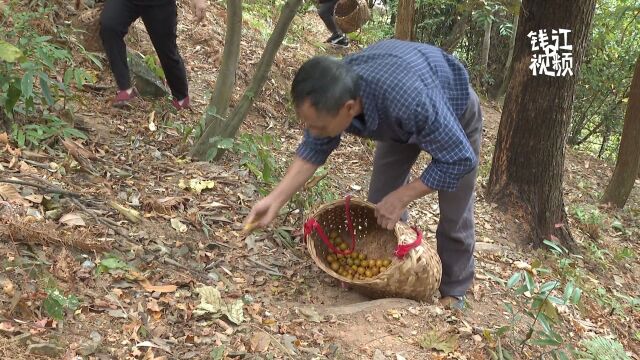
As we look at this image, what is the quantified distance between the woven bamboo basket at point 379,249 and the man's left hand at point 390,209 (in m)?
0.27

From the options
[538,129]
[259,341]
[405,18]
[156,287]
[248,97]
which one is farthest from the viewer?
[405,18]

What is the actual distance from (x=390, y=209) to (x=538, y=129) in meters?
2.68

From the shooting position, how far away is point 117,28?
13.4 ft

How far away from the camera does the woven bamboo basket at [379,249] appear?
3.08m

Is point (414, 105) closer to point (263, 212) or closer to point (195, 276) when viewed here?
point (263, 212)

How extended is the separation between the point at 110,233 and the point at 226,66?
143 centimetres

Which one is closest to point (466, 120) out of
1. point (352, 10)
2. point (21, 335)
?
point (21, 335)

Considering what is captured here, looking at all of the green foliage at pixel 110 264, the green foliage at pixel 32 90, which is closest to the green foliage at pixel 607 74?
the green foliage at pixel 32 90

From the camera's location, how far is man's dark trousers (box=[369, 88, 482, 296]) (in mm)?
3150

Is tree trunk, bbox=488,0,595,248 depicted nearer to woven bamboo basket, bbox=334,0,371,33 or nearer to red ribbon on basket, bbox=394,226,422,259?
red ribbon on basket, bbox=394,226,422,259

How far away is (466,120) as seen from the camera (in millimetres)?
3059

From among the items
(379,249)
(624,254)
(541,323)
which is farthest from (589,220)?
(379,249)

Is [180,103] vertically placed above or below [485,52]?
below

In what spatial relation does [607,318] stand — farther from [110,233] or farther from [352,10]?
[352,10]
